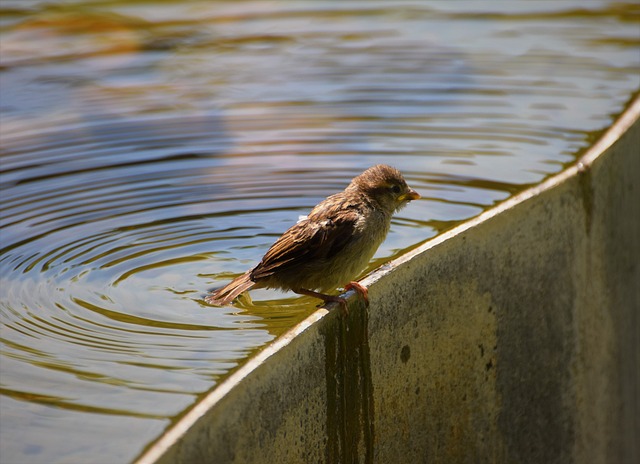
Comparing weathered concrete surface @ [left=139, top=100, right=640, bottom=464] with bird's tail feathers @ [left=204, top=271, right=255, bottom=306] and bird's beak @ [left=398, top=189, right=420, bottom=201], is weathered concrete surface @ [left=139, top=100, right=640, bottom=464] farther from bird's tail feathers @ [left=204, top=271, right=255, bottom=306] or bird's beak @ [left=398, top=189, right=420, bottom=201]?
bird's tail feathers @ [left=204, top=271, right=255, bottom=306]

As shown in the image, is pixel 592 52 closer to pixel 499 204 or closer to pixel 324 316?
pixel 499 204

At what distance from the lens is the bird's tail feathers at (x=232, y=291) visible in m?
4.71

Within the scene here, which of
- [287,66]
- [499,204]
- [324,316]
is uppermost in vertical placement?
[287,66]

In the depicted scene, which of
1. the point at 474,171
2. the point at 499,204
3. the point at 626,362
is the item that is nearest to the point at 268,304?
the point at 499,204

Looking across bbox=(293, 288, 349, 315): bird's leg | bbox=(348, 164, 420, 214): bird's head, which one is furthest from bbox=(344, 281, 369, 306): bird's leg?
bbox=(348, 164, 420, 214): bird's head

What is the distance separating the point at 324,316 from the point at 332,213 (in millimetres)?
716

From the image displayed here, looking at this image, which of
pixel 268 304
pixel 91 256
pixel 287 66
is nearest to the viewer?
pixel 268 304

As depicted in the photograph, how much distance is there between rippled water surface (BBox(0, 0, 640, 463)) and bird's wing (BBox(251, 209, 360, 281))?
219 mm

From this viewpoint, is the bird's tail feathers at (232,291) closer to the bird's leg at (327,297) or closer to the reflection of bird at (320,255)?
the reflection of bird at (320,255)

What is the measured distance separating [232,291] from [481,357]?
4.65 ft

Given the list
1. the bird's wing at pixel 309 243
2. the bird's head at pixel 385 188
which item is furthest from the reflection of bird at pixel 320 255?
the bird's head at pixel 385 188

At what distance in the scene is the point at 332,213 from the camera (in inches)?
194

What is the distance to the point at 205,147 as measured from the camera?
7.39 metres

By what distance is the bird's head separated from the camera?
5145 mm
